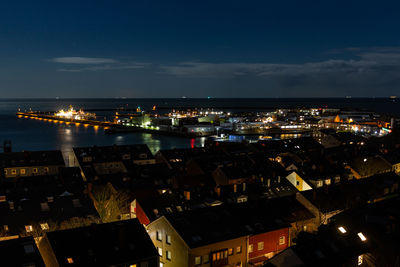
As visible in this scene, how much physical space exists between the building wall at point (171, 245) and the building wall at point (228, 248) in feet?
0.84

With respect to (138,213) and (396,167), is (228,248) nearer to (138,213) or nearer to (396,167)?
(138,213)

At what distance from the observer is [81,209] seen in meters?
13.5

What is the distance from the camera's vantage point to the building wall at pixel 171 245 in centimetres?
1045

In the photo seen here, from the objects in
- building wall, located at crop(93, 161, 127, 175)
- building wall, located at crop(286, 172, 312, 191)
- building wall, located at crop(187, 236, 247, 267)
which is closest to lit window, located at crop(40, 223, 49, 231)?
building wall, located at crop(187, 236, 247, 267)

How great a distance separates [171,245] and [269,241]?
10.8 feet

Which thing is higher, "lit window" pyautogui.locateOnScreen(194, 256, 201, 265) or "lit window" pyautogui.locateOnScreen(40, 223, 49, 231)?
"lit window" pyautogui.locateOnScreen(40, 223, 49, 231)

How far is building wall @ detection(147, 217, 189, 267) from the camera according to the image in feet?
34.3

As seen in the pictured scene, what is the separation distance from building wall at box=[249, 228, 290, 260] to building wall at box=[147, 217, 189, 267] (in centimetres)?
236

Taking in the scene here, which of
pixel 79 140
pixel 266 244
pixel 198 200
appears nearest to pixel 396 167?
pixel 198 200

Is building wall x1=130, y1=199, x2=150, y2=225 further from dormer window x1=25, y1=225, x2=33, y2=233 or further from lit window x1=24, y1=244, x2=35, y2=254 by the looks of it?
lit window x1=24, y1=244, x2=35, y2=254

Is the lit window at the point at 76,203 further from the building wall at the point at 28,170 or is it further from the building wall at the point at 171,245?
the building wall at the point at 28,170

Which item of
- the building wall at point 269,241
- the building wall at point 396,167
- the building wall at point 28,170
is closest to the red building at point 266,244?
the building wall at point 269,241

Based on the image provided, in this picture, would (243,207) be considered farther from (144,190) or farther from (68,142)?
(68,142)

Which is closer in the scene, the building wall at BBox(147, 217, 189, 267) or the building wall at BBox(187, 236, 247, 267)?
the building wall at BBox(187, 236, 247, 267)
